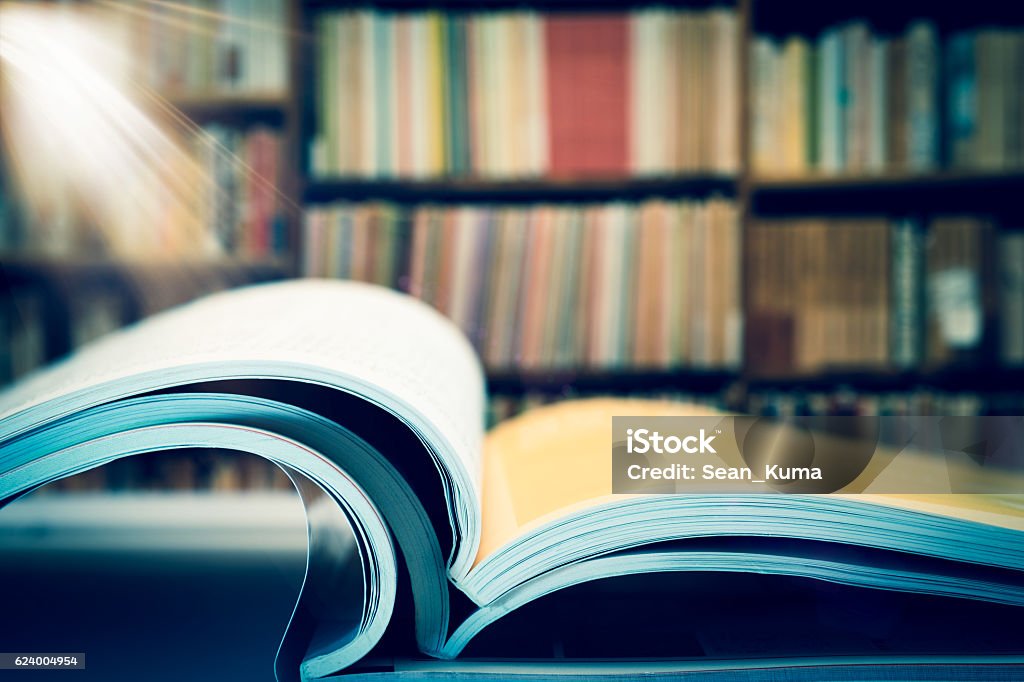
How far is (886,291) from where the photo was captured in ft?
3.40

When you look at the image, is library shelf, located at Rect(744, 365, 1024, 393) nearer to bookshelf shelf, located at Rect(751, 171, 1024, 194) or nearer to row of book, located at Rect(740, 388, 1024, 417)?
row of book, located at Rect(740, 388, 1024, 417)

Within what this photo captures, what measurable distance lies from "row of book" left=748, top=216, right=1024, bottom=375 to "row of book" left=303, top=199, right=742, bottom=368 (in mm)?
62

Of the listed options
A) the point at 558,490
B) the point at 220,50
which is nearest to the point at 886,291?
the point at 558,490

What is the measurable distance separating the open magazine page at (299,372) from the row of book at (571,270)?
0.68 metres

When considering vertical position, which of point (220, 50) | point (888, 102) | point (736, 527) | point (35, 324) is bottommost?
point (736, 527)

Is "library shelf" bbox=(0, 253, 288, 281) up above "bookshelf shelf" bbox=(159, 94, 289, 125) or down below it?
below

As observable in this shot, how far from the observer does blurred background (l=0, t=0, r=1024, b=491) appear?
3.42 feet

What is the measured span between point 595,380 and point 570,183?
317mm

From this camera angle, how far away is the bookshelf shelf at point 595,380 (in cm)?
108

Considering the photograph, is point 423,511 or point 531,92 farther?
point 531,92

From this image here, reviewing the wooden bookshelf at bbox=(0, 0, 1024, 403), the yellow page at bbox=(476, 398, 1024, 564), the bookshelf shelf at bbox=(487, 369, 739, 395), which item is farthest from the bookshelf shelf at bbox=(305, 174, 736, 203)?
the yellow page at bbox=(476, 398, 1024, 564)

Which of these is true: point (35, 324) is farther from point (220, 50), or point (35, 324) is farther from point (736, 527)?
point (736, 527)

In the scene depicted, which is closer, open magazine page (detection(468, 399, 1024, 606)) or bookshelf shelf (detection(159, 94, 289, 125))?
open magazine page (detection(468, 399, 1024, 606))

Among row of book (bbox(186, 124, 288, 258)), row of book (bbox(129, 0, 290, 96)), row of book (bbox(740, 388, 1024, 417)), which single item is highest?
row of book (bbox(129, 0, 290, 96))
